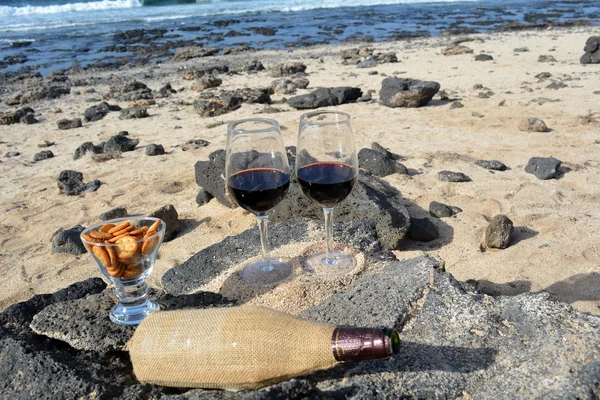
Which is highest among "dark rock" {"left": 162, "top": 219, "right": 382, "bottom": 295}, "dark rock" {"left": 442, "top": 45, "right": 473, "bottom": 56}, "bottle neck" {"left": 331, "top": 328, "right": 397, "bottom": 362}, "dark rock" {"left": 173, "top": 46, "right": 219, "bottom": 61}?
"bottle neck" {"left": 331, "top": 328, "right": 397, "bottom": 362}

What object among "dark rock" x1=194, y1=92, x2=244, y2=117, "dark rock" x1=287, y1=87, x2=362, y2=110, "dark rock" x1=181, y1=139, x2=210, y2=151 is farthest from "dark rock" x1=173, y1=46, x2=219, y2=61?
"dark rock" x1=181, y1=139, x2=210, y2=151

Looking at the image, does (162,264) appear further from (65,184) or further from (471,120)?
(471,120)

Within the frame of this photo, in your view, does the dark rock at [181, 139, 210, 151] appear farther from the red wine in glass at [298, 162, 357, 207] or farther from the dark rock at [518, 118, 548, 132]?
the red wine in glass at [298, 162, 357, 207]

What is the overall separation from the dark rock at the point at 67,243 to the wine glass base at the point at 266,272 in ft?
10.1

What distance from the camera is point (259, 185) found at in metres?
2.01

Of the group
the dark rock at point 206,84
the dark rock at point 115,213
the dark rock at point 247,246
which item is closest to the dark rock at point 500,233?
the dark rock at point 247,246

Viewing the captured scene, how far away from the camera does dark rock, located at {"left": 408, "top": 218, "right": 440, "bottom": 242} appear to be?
4.55 meters

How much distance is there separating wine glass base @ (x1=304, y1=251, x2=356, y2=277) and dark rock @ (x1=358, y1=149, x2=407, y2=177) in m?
3.78

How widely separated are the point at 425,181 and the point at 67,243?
370 centimetres

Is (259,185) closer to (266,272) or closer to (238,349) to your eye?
(266,272)

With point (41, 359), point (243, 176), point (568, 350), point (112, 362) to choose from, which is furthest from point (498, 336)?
point (41, 359)

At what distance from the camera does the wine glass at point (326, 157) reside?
200 cm

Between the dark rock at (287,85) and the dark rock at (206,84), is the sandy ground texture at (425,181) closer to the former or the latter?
the dark rock at (206,84)

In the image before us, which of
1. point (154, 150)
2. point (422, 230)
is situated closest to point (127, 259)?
point (422, 230)
